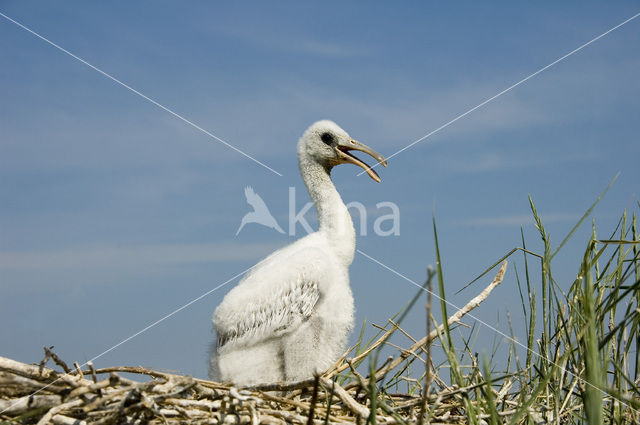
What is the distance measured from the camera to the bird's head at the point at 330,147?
521 centimetres

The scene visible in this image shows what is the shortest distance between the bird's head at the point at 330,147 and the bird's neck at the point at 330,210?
7 cm

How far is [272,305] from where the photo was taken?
4.29 meters

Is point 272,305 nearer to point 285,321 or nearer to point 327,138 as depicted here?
point 285,321

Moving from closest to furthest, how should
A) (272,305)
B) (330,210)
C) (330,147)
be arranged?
(272,305) < (330,210) < (330,147)

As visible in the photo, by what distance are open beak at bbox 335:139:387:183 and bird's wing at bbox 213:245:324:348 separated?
1181mm

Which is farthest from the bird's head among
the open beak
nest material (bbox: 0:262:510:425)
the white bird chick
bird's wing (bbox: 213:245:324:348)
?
nest material (bbox: 0:262:510:425)

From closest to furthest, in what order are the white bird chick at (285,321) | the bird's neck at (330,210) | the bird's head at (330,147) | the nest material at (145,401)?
1. the nest material at (145,401)
2. the white bird chick at (285,321)
3. the bird's neck at (330,210)
4. the bird's head at (330,147)

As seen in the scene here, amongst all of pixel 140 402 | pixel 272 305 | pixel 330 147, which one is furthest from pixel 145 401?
pixel 330 147

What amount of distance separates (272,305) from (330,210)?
1.00 m

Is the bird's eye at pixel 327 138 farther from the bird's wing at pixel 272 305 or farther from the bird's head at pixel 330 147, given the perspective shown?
the bird's wing at pixel 272 305

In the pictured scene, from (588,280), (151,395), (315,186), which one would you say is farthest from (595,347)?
(315,186)

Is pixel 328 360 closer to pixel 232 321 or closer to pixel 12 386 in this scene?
pixel 232 321

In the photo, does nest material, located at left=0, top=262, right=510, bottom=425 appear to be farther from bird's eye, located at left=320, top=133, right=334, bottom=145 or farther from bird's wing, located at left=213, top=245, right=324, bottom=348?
bird's eye, located at left=320, top=133, right=334, bottom=145

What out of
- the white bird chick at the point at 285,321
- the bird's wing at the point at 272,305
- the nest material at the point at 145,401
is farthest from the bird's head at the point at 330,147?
the nest material at the point at 145,401
